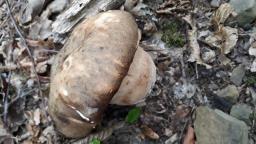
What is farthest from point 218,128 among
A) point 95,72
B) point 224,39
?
point 95,72

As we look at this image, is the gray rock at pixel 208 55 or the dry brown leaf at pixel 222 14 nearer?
the gray rock at pixel 208 55

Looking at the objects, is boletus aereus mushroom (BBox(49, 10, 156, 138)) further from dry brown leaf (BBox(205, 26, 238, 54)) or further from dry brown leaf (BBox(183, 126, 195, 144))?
dry brown leaf (BBox(205, 26, 238, 54))

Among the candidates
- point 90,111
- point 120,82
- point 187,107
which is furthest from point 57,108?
point 187,107

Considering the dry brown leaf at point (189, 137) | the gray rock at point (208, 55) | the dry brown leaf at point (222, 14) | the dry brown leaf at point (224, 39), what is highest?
the dry brown leaf at point (222, 14)

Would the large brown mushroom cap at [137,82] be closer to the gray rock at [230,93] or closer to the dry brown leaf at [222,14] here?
the gray rock at [230,93]

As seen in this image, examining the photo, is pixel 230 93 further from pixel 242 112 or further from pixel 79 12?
pixel 79 12

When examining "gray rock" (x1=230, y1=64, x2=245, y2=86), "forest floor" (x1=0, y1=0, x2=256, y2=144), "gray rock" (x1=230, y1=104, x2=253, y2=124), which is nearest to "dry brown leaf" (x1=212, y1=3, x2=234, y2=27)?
"forest floor" (x1=0, y1=0, x2=256, y2=144)

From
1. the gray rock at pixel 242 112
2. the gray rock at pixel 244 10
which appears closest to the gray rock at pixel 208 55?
the gray rock at pixel 244 10

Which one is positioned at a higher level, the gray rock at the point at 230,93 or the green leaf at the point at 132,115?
the gray rock at the point at 230,93
